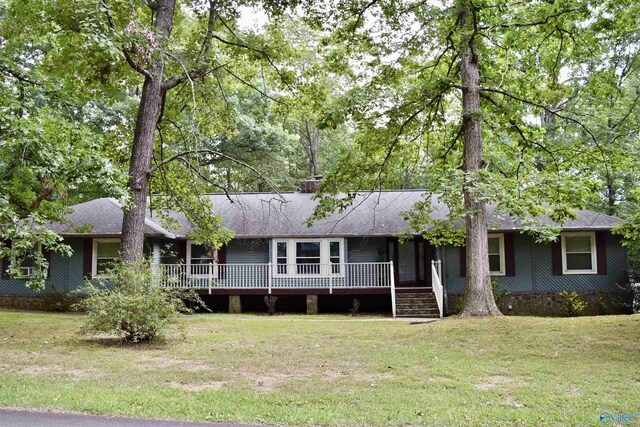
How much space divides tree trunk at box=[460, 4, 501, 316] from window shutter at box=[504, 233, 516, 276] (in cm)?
709

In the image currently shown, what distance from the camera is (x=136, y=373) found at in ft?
26.6

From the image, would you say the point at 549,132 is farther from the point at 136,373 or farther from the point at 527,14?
the point at 136,373

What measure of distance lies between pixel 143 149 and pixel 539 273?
48.2ft

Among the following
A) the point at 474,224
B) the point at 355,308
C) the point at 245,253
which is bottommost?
the point at 355,308

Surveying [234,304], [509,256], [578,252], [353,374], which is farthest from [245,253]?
[353,374]

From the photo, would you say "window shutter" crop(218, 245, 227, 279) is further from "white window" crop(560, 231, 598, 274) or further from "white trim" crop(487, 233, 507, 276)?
"white window" crop(560, 231, 598, 274)

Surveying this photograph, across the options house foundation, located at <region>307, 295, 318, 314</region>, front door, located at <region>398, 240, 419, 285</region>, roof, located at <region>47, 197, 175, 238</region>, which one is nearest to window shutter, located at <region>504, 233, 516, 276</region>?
front door, located at <region>398, 240, 419, 285</region>

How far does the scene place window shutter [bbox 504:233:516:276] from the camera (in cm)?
2042

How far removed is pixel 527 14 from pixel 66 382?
12.7 meters

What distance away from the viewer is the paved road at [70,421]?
5.57m

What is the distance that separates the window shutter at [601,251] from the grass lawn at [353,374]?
9455 millimetres

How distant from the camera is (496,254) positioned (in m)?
20.9

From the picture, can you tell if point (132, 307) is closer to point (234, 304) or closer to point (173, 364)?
point (173, 364)

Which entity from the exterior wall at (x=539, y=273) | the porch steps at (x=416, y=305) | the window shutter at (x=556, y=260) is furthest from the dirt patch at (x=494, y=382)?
the window shutter at (x=556, y=260)
